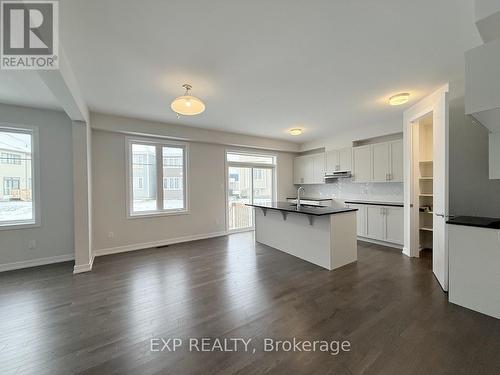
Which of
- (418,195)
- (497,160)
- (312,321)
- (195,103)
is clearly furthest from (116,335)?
(418,195)

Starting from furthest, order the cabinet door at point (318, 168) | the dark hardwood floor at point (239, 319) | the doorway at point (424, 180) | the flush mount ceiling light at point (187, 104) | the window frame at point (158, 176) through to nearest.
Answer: the cabinet door at point (318, 168) < the window frame at point (158, 176) < the doorway at point (424, 180) < the flush mount ceiling light at point (187, 104) < the dark hardwood floor at point (239, 319)

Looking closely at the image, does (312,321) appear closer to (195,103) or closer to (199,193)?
(195,103)

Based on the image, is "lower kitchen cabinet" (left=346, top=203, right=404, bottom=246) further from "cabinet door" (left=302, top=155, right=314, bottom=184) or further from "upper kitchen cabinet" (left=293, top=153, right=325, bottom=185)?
"cabinet door" (left=302, top=155, right=314, bottom=184)

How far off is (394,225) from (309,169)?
111 inches

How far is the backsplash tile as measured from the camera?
15.9ft

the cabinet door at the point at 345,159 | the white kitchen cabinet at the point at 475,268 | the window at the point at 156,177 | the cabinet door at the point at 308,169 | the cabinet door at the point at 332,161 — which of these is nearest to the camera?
the white kitchen cabinet at the point at 475,268

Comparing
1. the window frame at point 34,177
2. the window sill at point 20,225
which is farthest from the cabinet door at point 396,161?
the window sill at point 20,225

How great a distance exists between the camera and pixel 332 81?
2824mm

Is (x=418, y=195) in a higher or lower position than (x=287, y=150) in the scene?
lower

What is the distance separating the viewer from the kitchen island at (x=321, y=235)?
332 cm

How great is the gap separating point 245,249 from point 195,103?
9.99 ft

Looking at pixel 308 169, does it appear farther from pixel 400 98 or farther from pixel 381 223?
pixel 400 98

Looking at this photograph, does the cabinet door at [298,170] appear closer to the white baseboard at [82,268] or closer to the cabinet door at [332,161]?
the cabinet door at [332,161]

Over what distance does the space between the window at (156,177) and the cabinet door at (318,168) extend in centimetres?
375
